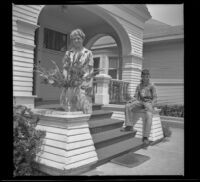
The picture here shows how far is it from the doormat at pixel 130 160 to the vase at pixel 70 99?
3.79ft

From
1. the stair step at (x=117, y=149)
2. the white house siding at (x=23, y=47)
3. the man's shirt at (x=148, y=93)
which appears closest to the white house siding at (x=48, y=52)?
the white house siding at (x=23, y=47)

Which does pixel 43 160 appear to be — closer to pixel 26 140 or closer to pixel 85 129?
pixel 26 140

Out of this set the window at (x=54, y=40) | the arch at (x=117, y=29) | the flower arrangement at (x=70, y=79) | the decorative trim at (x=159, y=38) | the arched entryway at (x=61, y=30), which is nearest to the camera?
the flower arrangement at (x=70, y=79)

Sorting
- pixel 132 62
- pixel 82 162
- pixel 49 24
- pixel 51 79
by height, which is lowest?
pixel 82 162

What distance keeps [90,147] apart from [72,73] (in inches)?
43.6

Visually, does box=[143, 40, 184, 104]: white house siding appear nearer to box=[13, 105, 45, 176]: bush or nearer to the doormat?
the doormat

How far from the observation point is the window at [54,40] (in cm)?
681

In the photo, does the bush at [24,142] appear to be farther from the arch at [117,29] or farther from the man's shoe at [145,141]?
the arch at [117,29]

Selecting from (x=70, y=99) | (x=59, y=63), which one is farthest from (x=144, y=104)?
(x=59, y=63)

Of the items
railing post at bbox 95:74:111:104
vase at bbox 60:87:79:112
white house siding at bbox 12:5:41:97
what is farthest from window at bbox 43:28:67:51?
vase at bbox 60:87:79:112

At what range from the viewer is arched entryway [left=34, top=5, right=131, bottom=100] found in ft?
20.9

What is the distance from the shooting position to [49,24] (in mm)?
6723
